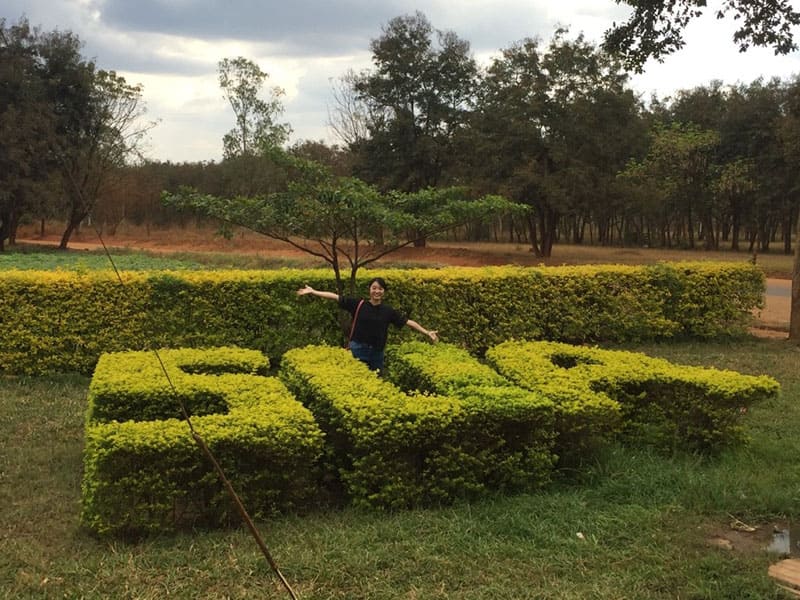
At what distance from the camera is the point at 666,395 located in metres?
5.95

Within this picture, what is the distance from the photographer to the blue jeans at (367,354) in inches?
278

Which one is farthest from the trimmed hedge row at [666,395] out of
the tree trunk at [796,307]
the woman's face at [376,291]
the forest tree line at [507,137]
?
the forest tree line at [507,137]

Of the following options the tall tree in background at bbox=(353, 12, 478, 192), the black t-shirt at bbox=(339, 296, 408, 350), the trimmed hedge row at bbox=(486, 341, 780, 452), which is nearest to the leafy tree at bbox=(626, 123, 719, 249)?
the tall tree in background at bbox=(353, 12, 478, 192)

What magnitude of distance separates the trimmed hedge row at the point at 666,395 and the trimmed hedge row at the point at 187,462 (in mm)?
2059

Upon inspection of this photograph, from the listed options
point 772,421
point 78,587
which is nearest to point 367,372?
point 78,587

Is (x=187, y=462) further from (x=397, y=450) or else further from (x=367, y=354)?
(x=367, y=354)

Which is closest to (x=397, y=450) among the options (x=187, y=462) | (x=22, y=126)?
(x=187, y=462)

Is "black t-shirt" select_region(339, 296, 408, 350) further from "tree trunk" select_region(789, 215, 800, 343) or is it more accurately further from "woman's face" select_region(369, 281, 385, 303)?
"tree trunk" select_region(789, 215, 800, 343)

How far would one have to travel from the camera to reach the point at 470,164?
3166 centimetres

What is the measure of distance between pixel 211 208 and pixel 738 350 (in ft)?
27.9

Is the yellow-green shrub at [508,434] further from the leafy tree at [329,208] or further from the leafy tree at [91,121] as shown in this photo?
the leafy tree at [91,121]

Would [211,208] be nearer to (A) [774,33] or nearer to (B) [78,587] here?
(B) [78,587]

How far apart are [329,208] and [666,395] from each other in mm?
3881

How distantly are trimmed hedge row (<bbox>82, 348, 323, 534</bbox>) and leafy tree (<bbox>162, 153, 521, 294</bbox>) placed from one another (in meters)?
2.79
